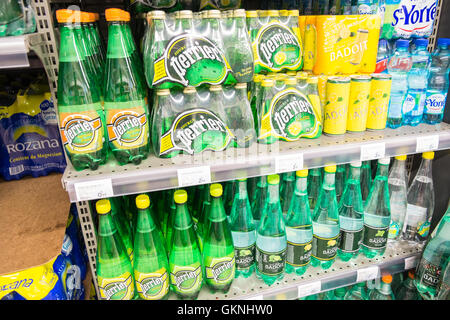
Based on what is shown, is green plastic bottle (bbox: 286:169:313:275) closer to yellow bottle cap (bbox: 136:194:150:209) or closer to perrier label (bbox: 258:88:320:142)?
perrier label (bbox: 258:88:320:142)

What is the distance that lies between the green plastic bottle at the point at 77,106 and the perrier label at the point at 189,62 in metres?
0.19

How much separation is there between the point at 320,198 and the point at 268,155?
16.9 inches

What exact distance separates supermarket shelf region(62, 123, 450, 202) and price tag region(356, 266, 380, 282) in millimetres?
511

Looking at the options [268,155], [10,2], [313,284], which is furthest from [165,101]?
[313,284]

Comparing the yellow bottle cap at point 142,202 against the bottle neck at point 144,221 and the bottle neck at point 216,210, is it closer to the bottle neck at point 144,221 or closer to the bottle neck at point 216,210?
the bottle neck at point 144,221

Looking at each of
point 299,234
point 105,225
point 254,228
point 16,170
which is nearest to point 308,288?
point 299,234

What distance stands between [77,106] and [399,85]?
44.7 inches

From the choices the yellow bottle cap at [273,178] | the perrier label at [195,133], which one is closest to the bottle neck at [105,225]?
the perrier label at [195,133]

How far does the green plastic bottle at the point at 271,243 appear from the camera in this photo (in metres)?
1.19

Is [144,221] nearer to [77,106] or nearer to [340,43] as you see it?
[77,106]

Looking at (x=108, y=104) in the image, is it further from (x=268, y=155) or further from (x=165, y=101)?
(x=268, y=155)

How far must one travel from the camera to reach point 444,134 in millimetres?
1200

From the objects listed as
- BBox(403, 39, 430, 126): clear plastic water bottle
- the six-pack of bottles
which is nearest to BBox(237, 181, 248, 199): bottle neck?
the six-pack of bottles

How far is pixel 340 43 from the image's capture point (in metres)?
1.17
